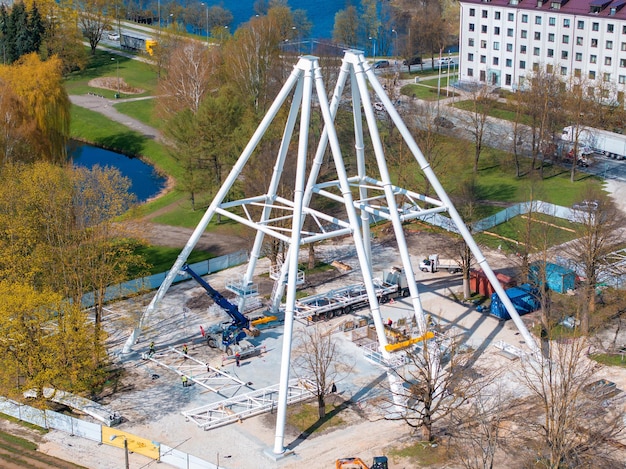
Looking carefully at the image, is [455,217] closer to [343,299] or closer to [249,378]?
[343,299]

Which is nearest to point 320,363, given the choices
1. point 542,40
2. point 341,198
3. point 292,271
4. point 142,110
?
point 292,271

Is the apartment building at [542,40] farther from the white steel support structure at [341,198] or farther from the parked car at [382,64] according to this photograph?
the white steel support structure at [341,198]

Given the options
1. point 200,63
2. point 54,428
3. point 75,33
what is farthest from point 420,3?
point 54,428

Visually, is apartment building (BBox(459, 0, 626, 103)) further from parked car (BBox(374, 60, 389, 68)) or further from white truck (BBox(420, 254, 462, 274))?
white truck (BBox(420, 254, 462, 274))

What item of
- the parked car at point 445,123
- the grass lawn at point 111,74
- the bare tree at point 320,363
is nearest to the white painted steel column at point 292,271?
the bare tree at point 320,363

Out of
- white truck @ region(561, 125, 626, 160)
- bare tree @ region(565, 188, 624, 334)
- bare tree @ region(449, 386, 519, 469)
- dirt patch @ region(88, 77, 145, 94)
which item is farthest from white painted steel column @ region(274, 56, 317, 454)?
dirt patch @ region(88, 77, 145, 94)

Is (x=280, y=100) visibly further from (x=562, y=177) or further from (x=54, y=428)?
(x=562, y=177)
